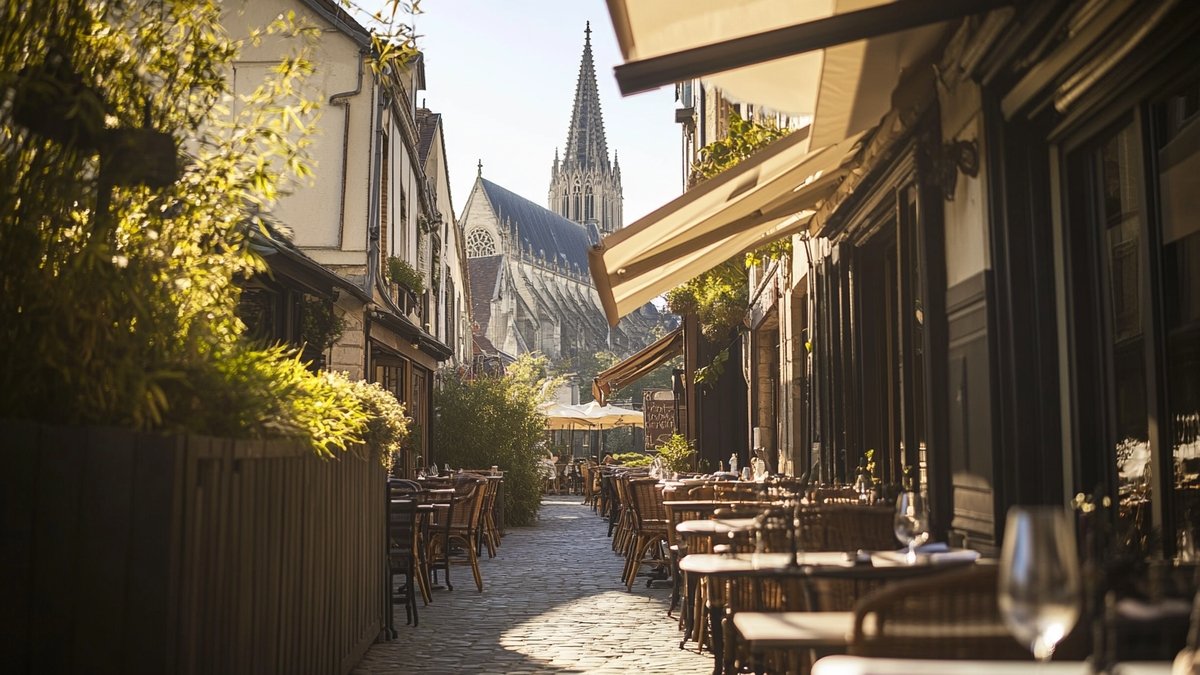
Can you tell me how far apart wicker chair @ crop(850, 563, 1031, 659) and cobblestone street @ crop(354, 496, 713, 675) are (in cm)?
430

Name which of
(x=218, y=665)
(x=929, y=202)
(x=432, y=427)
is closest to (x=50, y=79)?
(x=218, y=665)

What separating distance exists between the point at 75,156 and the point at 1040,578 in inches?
122

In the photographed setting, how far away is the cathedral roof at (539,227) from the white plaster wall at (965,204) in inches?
2711

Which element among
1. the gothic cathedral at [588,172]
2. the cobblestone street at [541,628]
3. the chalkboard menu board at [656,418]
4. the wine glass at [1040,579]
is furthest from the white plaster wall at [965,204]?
the gothic cathedral at [588,172]

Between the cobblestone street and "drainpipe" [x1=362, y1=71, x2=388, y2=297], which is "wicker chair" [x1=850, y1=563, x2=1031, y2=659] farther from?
"drainpipe" [x1=362, y1=71, x2=388, y2=297]

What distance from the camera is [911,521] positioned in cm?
404

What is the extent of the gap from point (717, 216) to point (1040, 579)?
214 inches

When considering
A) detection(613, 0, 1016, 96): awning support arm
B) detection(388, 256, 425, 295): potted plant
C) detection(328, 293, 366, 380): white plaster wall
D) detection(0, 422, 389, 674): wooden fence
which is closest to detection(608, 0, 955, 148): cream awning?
detection(613, 0, 1016, 96): awning support arm

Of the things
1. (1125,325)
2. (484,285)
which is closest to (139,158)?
(1125,325)

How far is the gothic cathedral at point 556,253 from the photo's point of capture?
6806 centimetres

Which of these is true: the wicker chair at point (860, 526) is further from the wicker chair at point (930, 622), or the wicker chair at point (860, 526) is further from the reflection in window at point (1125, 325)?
the wicker chair at point (930, 622)

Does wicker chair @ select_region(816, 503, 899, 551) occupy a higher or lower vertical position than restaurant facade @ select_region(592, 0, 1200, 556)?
lower

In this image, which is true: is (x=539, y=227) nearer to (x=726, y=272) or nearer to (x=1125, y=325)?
(x=726, y=272)

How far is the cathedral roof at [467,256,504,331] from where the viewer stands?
6625 cm
